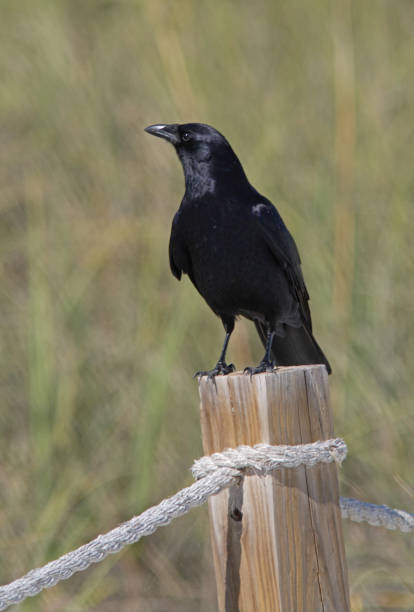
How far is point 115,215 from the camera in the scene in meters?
4.59

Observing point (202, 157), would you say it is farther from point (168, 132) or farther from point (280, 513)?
point (280, 513)

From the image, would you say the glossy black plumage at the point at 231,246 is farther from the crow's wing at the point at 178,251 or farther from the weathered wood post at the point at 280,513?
the weathered wood post at the point at 280,513

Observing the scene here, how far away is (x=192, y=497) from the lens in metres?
1.85

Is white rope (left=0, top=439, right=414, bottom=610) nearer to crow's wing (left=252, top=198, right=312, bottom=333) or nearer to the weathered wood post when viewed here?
the weathered wood post

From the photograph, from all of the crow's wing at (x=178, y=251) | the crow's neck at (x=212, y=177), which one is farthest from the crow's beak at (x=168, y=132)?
the crow's wing at (x=178, y=251)

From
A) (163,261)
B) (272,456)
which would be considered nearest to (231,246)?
(163,261)

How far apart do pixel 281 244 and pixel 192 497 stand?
1518 mm

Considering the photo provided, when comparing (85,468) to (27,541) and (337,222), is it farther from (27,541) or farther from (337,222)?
(337,222)

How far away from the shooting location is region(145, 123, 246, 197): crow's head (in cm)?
318

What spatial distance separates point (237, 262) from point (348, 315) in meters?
1.01

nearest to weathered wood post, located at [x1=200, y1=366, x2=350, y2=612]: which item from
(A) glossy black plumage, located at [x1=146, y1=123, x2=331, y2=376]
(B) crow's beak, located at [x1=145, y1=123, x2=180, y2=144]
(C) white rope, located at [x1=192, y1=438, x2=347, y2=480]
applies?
(C) white rope, located at [x1=192, y1=438, x2=347, y2=480]

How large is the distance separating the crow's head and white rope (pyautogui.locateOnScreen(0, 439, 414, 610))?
1.52 meters

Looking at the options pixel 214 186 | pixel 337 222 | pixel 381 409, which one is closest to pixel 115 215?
Answer: pixel 337 222

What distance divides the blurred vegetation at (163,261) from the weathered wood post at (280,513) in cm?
154
